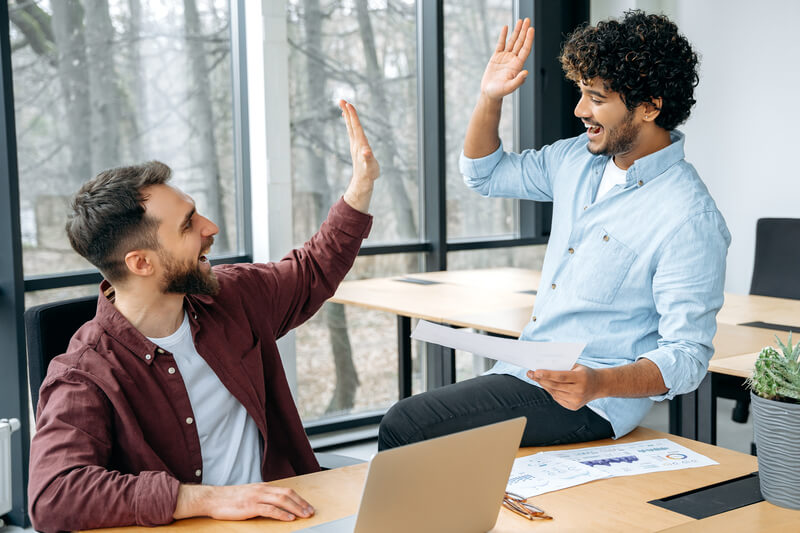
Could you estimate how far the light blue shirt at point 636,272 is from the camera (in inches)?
62.3

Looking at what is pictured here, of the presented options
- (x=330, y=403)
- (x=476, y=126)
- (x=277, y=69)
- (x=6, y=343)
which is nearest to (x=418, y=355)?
(x=330, y=403)

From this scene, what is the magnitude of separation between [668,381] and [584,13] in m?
3.72

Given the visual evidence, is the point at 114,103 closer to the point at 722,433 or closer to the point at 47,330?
the point at 47,330

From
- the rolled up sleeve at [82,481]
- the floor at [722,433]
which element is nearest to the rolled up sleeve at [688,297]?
the rolled up sleeve at [82,481]

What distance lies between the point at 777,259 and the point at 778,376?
2.49 metres

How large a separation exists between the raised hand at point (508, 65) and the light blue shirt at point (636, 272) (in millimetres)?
236

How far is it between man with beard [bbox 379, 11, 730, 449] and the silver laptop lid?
1.60ft

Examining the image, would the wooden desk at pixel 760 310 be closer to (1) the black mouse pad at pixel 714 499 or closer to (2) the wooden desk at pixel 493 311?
(2) the wooden desk at pixel 493 311

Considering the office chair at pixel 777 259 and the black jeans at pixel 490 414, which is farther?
the office chair at pixel 777 259

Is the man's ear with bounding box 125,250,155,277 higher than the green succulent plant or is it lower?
higher

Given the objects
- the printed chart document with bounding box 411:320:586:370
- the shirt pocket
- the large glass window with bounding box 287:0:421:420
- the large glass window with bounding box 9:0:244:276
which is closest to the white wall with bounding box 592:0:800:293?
the large glass window with bounding box 287:0:421:420

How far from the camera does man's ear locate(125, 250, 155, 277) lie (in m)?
1.56

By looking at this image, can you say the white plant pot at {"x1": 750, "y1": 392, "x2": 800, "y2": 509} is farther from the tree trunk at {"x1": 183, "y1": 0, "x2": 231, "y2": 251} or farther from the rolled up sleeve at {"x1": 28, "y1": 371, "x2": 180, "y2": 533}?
the tree trunk at {"x1": 183, "y1": 0, "x2": 231, "y2": 251}

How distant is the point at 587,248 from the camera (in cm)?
177
